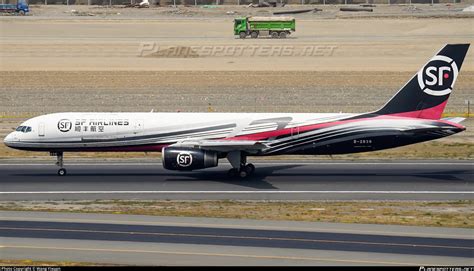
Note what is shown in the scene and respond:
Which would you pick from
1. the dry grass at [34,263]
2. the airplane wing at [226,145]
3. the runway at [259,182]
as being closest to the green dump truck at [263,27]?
the runway at [259,182]

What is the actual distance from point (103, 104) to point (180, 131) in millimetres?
35992

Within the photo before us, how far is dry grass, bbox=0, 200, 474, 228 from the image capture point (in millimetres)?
41628

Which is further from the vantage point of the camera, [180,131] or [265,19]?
[265,19]

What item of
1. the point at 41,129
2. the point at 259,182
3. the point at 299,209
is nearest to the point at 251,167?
the point at 259,182

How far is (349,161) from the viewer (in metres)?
60.2

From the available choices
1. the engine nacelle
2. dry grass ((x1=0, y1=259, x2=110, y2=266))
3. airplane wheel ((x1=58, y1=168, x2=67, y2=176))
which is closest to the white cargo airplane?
the engine nacelle

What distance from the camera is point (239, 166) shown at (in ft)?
176

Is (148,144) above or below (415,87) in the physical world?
below

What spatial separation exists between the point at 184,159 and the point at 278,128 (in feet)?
20.5

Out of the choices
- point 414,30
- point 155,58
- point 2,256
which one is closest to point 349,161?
point 2,256

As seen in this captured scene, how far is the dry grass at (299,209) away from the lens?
1639 inches

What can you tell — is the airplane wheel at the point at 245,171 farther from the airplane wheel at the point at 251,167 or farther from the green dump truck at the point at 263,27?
the green dump truck at the point at 263,27

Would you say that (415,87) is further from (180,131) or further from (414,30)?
(414,30)

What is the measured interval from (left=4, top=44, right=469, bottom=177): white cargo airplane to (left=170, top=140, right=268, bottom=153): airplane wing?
0.22 meters
